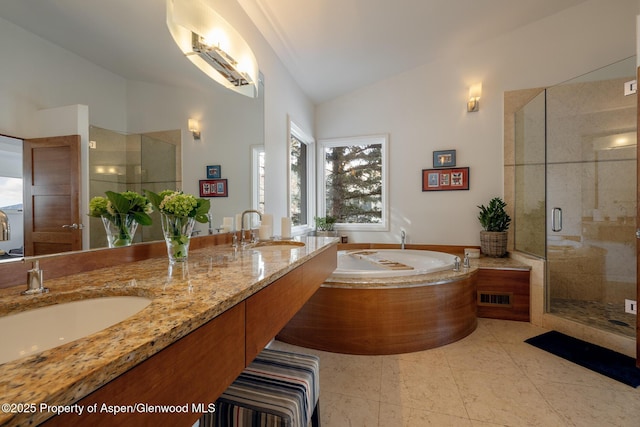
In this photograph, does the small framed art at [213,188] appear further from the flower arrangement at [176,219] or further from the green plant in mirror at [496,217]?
the green plant in mirror at [496,217]

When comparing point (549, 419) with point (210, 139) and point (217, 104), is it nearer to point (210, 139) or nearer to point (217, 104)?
point (210, 139)

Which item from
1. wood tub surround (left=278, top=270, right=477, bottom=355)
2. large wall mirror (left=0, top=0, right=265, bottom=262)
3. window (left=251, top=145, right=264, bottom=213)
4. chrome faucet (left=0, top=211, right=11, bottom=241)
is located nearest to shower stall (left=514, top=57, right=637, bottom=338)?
wood tub surround (left=278, top=270, right=477, bottom=355)

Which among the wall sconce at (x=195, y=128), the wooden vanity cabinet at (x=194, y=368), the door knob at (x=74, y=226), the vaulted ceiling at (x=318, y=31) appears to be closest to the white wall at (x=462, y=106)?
the vaulted ceiling at (x=318, y=31)

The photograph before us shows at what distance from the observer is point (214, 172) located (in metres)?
1.75

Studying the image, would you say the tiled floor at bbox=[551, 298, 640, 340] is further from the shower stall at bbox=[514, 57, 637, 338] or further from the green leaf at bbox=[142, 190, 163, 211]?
the green leaf at bbox=[142, 190, 163, 211]

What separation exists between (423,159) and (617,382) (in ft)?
8.35

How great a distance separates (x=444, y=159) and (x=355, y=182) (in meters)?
1.16

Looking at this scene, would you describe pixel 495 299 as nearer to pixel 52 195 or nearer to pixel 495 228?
pixel 495 228

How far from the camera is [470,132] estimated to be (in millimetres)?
3350

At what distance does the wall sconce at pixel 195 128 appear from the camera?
5.10ft

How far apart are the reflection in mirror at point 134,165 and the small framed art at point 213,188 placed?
7.8 inches

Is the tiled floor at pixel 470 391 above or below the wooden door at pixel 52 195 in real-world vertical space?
below

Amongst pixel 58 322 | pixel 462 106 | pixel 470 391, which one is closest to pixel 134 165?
pixel 58 322

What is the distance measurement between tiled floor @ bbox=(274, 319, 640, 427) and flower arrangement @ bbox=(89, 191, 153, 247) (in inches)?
53.5
